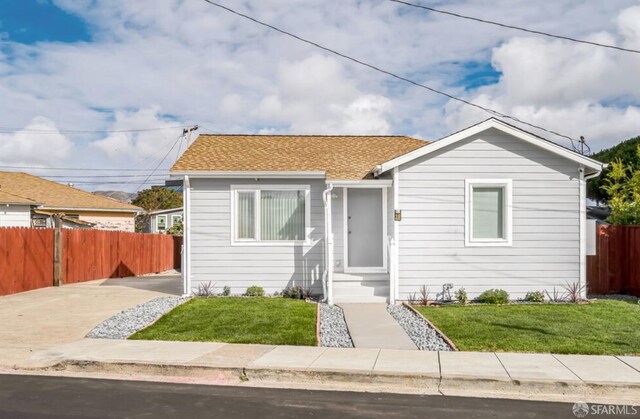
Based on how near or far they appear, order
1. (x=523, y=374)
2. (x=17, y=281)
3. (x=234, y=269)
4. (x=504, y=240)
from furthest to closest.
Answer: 1. (x=17, y=281)
2. (x=234, y=269)
3. (x=504, y=240)
4. (x=523, y=374)

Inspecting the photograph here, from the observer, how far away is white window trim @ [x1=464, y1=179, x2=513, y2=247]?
46.3ft

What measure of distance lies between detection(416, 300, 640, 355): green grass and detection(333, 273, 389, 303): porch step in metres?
1.35

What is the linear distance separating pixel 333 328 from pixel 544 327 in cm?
379

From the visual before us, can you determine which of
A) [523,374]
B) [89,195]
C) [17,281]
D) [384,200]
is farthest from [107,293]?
[89,195]

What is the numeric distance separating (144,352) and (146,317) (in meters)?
3.27

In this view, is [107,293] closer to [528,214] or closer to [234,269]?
[234,269]

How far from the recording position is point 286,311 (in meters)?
12.5

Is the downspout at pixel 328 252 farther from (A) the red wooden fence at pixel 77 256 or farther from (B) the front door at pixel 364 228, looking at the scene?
(A) the red wooden fence at pixel 77 256

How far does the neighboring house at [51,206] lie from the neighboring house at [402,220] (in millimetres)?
13386

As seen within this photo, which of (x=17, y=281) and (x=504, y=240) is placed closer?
(x=504, y=240)

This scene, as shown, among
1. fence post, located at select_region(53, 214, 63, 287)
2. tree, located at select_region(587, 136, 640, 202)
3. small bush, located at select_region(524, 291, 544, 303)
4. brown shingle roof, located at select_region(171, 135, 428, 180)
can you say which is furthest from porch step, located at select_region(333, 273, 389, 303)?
tree, located at select_region(587, 136, 640, 202)

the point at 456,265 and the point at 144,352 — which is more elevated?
the point at 456,265

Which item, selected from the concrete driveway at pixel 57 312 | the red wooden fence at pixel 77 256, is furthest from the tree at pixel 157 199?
the concrete driveway at pixel 57 312

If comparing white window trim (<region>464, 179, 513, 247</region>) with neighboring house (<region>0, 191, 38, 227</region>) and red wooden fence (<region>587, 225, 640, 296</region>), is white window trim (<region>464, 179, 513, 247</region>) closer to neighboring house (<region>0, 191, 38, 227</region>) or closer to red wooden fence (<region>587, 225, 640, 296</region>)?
red wooden fence (<region>587, 225, 640, 296</region>)
